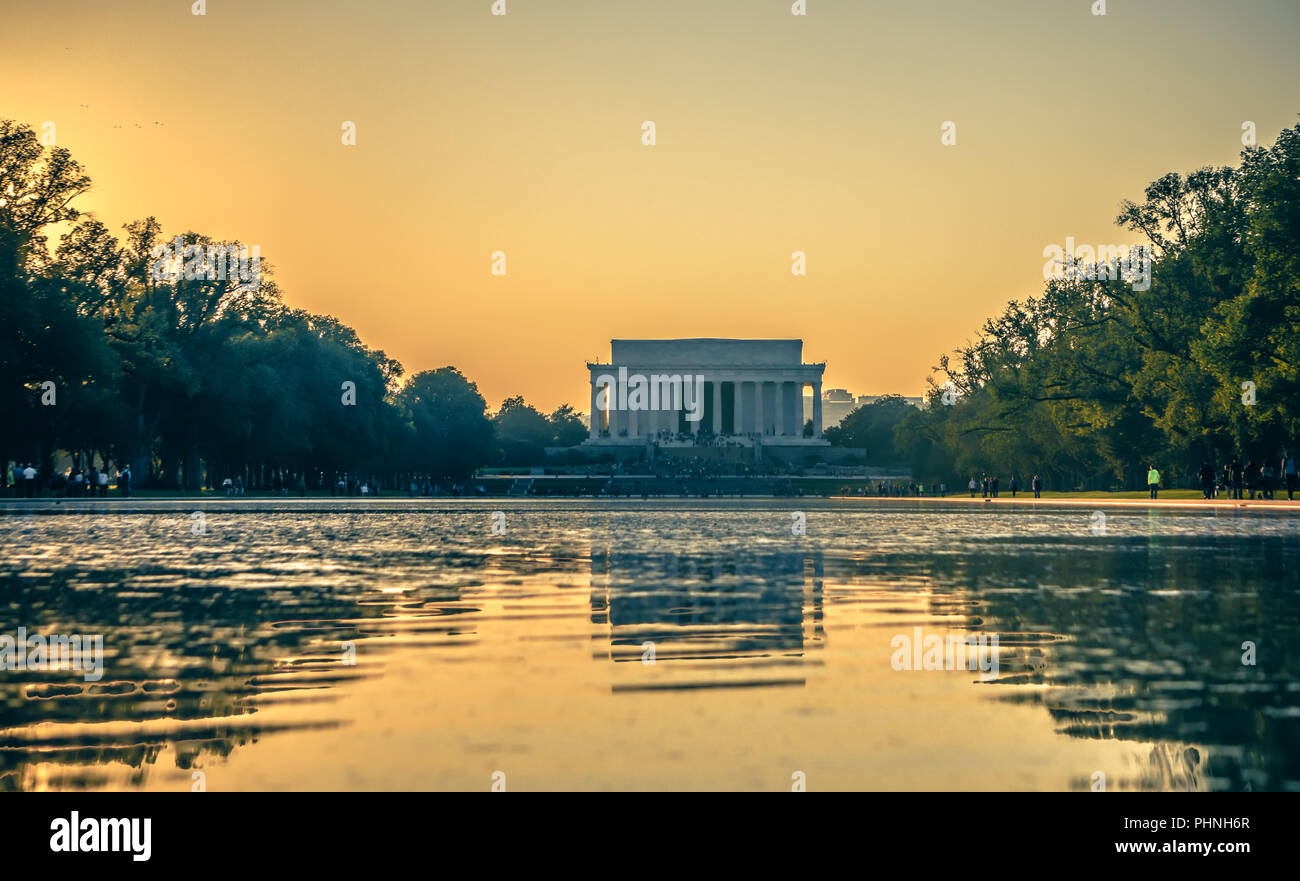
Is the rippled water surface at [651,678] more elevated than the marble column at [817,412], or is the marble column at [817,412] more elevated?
the marble column at [817,412]

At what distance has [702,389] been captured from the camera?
145 m

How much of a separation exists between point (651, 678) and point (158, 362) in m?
60.9

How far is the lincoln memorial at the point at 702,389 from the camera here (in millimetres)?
140875

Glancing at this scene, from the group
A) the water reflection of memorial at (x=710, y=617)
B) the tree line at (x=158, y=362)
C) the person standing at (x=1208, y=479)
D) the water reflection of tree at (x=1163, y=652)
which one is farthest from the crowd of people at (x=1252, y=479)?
the tree line at (x=158, y=362)

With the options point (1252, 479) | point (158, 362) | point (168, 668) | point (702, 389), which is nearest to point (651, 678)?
point (168, 668)

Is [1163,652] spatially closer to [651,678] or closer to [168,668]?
[651,678]

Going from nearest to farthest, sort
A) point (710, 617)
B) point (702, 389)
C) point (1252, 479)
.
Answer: point (710, 617), point (1252, 479), point (702, 389)

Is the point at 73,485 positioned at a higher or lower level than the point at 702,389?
lower

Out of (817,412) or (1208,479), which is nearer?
(1208,479)

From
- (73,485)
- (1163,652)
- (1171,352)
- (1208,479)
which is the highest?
(1171,352)

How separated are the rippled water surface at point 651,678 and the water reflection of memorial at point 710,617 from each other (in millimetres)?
48

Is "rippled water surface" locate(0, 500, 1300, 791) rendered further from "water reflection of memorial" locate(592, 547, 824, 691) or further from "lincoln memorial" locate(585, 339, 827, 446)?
"lincoln memorial" locate(585, 339, 827, 446)

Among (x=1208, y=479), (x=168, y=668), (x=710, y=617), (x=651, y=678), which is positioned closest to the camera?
(x=651, y=678)

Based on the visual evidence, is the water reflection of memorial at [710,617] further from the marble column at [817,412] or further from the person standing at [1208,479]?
the marble column at [817,412]
